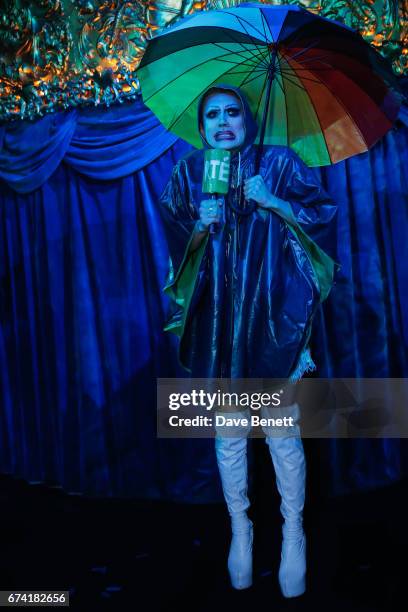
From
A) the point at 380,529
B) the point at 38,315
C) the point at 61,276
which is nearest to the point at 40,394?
the point at 38,315

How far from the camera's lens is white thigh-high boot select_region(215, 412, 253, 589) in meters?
1.67

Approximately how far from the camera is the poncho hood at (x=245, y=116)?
5.44ft

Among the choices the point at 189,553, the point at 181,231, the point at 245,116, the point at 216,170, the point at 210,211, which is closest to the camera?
the point at 216,170

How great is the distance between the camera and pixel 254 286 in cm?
164

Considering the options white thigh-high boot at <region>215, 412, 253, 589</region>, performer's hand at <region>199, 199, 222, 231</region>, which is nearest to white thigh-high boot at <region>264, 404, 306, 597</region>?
white thigh-high boot at <region>215, 412, 253, 589</region>

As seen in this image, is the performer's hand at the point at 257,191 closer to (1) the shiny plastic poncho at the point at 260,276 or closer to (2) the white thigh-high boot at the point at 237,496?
(1) the shiny plastic poncho at the point at 260,276

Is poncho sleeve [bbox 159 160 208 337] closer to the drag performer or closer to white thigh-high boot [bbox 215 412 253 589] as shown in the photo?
the drag performer

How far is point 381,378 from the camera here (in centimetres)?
252

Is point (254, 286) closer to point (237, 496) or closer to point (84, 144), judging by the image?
point (237, 496)

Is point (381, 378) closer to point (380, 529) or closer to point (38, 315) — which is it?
point (380, 529)

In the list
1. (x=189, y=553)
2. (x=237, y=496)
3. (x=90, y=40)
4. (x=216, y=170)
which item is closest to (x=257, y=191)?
(x=216, y=170)

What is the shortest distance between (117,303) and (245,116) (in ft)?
4.20

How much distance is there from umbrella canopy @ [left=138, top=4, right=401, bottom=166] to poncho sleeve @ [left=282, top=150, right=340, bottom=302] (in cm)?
13

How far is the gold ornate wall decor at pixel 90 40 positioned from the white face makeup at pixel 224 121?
3.14ft
